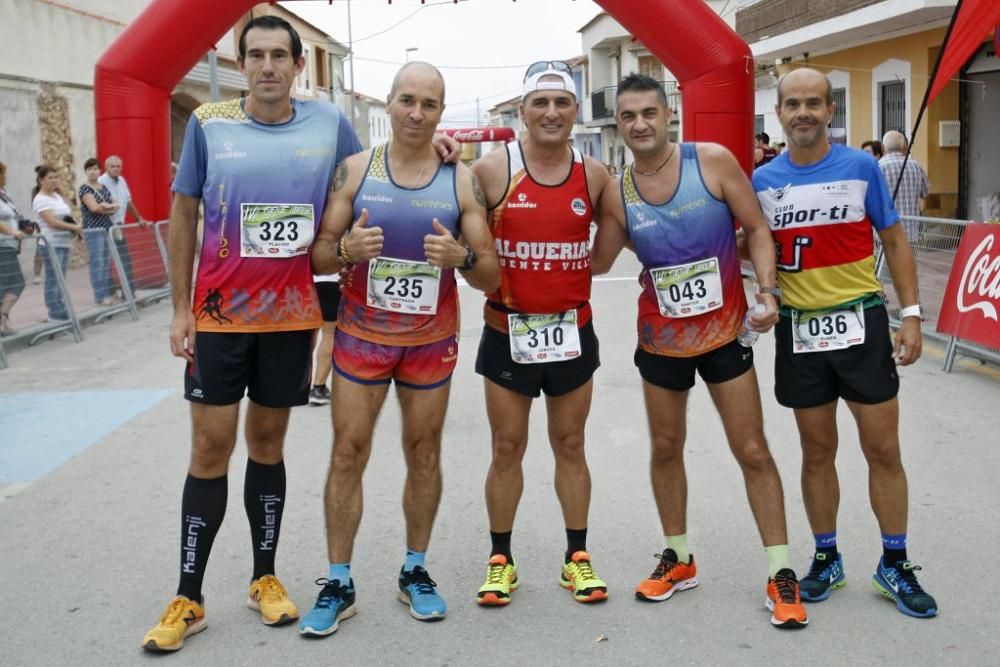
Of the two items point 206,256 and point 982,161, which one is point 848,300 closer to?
point 206,256

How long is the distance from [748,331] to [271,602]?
2138 millimetres

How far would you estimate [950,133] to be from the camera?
1912 centimetres

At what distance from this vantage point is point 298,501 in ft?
19.2

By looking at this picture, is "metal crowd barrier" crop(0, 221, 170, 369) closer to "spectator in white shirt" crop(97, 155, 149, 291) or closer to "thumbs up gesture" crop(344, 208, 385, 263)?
"spectator in white shirt" crop(97, 155, 149, 291)

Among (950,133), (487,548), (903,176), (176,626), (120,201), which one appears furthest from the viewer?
(950,133)

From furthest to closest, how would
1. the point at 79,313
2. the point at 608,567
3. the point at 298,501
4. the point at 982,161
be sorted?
the point at 982,161, the point at 79,313, the point at 298,501, the point at 608,567

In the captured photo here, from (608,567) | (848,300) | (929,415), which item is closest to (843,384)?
(848,300)

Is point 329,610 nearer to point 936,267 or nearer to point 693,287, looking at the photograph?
point 693,287

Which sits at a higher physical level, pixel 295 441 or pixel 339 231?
pixel 339 231

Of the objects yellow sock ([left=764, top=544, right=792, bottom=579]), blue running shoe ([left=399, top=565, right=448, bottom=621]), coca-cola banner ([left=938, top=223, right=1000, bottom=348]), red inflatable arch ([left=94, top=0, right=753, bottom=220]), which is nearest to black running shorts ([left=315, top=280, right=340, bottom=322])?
blue running shoe ([left=399, top=565, right=448, bottom=621])

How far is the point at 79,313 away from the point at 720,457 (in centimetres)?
897

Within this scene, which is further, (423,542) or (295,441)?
(295,441)

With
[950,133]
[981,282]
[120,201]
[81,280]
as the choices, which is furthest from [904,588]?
[950,133]

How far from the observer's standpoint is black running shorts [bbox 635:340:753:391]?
439 cm
